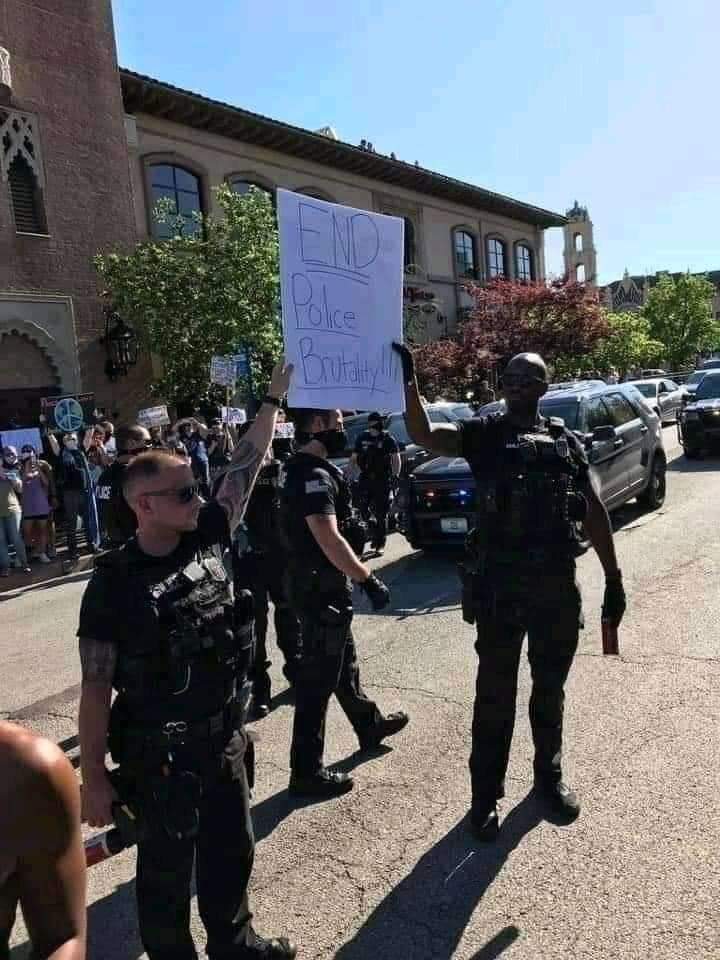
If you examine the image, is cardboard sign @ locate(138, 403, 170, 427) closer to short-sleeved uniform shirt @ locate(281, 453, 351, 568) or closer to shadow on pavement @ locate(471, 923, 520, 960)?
short-sleeved uniform shirt @ locate(281, 453, 351, 568)

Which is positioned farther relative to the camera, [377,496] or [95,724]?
[377,496]

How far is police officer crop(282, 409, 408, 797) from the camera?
3625 mm

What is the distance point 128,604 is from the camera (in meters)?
2.13

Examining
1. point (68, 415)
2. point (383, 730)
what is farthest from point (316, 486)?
point (68, 415)

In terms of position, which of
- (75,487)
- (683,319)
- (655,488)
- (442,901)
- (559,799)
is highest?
(683,319)

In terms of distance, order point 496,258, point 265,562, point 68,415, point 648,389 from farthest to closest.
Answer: point 496,258
point 648,389
point 68,415
point 265,562

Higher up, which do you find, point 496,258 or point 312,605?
point 496,258

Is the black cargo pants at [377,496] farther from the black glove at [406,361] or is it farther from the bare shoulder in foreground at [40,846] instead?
the bare shoulder in foreground at [40,846]

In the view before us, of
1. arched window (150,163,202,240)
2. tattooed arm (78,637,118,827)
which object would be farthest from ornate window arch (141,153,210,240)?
tattooed arm (78,637,118,827)

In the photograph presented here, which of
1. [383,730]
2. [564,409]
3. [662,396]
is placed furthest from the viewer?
[662,396]

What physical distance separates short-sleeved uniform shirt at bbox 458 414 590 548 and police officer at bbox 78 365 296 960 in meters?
1.23

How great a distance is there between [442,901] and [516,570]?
1.28 meters

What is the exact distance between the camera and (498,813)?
332cm

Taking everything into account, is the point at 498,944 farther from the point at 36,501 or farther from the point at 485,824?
the point at 36,501
